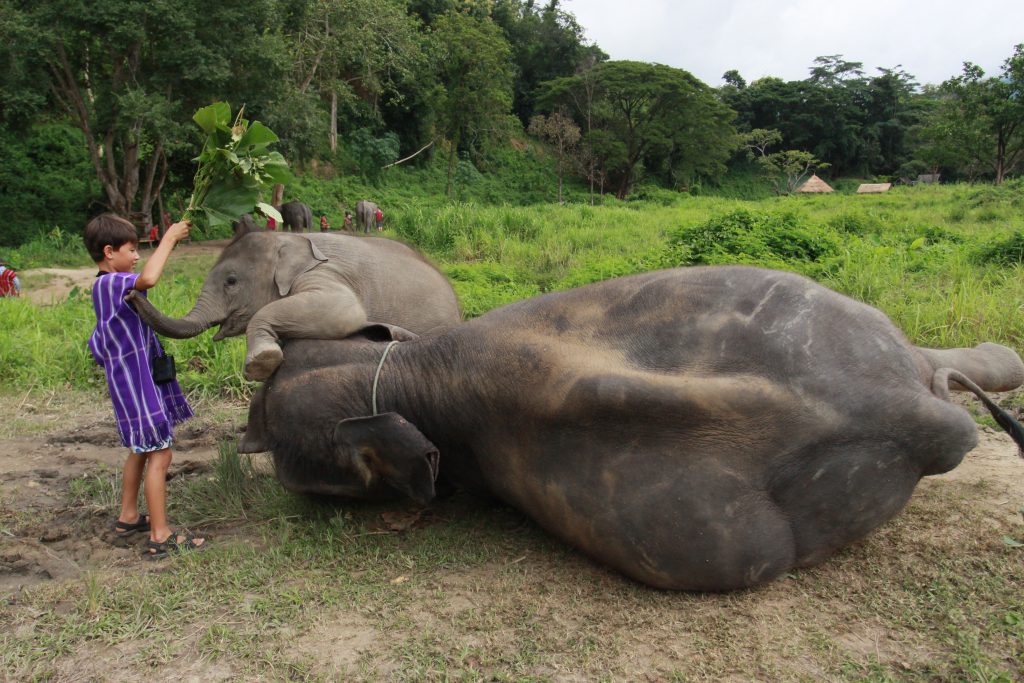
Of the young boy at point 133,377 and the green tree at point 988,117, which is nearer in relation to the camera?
the young boy at point 133,377

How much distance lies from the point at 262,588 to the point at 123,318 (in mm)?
1476

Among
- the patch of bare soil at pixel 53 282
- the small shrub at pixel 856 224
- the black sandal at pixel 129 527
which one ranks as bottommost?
the patch of bare soil at pixel 53 282

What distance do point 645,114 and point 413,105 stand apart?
14538mm

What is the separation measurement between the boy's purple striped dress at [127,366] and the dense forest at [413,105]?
52.9 feet

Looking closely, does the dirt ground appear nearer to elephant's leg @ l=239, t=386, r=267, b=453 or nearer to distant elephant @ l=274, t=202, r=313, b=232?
elephant's leg @ l=239, t=386, r=267, b=453

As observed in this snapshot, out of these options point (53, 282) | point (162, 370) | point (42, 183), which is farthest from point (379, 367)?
point (42, 183)

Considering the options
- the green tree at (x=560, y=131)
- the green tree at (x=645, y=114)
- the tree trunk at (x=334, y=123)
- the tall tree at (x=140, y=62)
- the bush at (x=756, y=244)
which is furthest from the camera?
the green tree at (x=645, y=114)

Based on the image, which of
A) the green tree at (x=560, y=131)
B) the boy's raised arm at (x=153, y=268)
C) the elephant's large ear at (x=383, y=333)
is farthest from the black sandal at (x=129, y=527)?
the green tree at (x=560, y=131)

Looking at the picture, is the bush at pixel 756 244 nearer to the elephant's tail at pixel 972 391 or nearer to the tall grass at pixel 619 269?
the tall grass at pixel 619 269

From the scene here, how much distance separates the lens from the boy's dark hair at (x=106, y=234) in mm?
3682

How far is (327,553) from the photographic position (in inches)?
129

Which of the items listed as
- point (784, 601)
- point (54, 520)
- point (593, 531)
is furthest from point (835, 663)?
point (54, 520)

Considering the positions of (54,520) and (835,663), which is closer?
(835,663)

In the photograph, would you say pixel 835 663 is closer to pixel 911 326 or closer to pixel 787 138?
pixel 911 326
